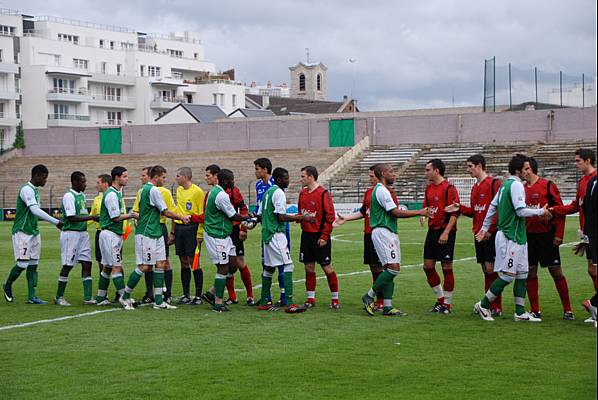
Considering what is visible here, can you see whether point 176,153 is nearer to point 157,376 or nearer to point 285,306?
point 285,306

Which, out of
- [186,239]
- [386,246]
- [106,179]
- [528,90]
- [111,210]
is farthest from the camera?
[528,90]

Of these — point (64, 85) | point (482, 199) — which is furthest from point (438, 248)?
point (64, 85)

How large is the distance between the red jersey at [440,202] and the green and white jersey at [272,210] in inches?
87.2

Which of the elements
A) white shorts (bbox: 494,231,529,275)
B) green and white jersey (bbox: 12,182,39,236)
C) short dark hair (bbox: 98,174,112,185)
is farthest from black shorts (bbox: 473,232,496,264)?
green and white jersey (bbox: 12,182,39,236)

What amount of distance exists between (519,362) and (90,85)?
87.5 meters

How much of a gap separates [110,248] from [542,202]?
6727mm

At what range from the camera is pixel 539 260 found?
482 inches

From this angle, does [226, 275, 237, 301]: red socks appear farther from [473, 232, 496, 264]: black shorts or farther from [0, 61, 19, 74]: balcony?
[0, 61, 19, 74]: balcony

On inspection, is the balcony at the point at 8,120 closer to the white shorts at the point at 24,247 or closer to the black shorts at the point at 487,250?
the white shorts at the point at 24,247

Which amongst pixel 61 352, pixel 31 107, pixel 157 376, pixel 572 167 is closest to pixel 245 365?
pixel 157 376

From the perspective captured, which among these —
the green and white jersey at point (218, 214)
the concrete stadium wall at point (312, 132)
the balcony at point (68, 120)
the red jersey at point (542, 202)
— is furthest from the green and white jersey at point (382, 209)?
the balcony at point (68, 120)

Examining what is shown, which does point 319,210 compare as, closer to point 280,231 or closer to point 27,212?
point 280,231

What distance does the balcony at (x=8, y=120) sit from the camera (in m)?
82.6

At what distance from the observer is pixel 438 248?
42.0 ft
